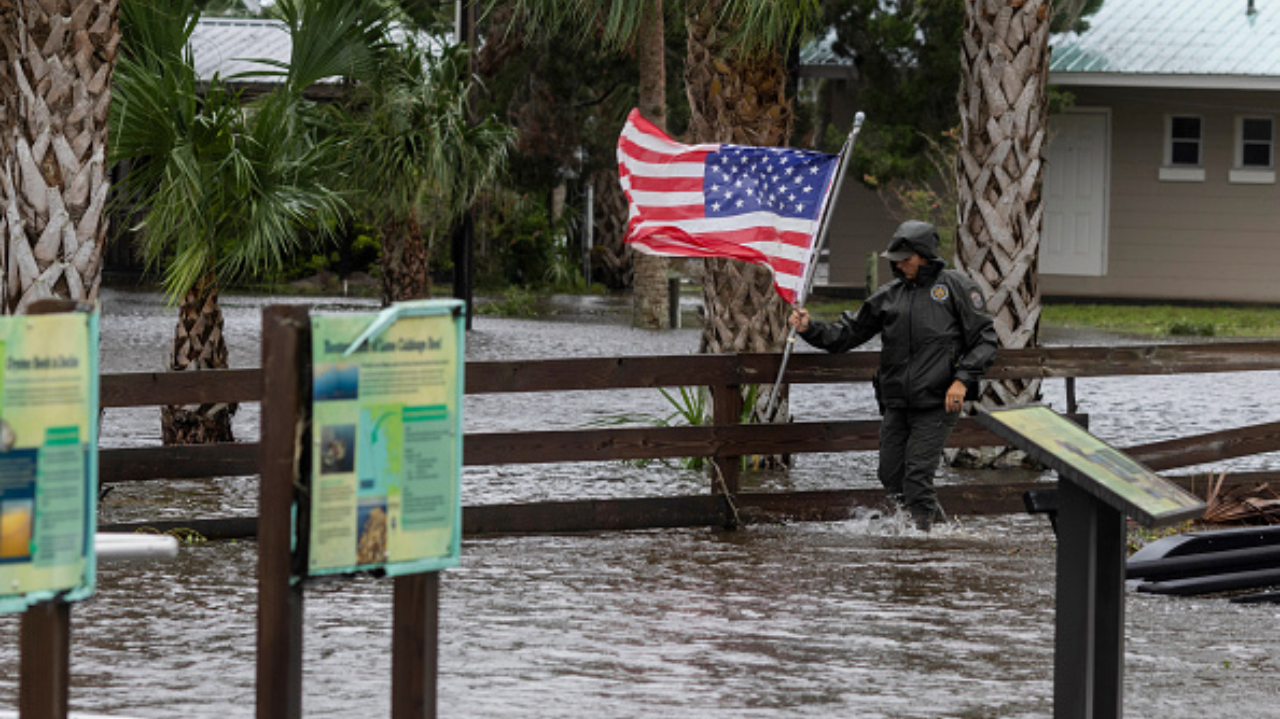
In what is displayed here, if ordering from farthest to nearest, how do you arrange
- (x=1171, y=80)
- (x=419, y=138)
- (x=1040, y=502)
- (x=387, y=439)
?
(x=1171, y=80)
(x=419, y=138)
(x=1040, y=502)
(x=387, y=439)

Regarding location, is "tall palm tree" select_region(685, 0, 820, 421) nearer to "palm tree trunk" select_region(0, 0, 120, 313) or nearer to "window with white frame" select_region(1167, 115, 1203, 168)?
"palm tree trunk" select_region(0, 0, 120, 313)

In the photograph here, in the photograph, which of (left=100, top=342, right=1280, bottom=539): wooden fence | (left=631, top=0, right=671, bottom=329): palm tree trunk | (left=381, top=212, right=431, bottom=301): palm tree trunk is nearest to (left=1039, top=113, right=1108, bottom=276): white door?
(left=631, top=0, right=671, bottom=329): palm tree trunk

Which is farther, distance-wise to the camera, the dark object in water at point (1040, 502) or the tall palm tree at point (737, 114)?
the tall palm tree at point (737, 114)

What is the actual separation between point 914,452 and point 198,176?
4.97m

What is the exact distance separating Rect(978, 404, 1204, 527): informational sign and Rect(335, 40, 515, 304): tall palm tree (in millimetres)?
13208

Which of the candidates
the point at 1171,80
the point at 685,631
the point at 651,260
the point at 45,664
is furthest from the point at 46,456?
the point at 1171,80

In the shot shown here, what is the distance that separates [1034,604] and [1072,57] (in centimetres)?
2332

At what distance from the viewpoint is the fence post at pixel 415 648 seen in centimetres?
460

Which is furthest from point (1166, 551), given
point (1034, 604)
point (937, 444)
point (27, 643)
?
point (27, 643)

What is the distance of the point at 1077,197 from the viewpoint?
3091 centimetres

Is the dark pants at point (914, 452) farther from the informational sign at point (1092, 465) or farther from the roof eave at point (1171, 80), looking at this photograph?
the roof eave at point (1171, 80)

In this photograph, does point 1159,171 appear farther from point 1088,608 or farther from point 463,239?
point 1088,608

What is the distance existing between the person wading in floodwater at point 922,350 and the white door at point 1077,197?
2106cm

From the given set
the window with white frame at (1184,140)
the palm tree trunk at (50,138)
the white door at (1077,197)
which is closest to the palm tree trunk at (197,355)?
the palm tree trunk at (50,138)
